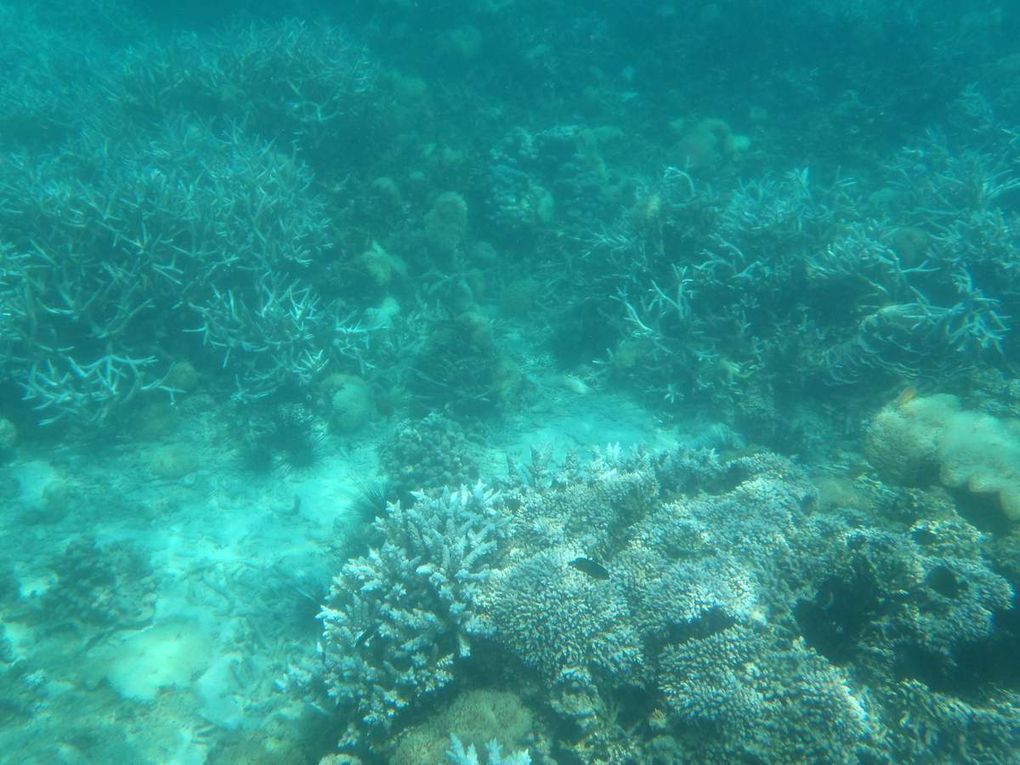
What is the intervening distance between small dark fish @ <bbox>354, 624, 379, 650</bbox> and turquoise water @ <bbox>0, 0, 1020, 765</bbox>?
0.22ft

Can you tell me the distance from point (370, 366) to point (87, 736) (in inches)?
157

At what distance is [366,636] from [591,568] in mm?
1470

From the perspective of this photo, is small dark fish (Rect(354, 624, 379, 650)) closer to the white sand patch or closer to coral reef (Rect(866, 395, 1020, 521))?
the white sand patch

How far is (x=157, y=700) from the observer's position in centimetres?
374

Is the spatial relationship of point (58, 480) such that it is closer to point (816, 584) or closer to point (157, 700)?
point (157, 700)

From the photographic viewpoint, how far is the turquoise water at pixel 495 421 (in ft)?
9.64

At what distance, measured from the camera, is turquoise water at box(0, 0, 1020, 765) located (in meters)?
2.94

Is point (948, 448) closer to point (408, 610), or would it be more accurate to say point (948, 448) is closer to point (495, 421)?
point (495, 421)

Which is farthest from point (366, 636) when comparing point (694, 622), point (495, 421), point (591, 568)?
point (495, 421)

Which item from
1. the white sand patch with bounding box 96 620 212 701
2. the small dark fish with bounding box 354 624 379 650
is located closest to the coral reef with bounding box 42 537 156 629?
the white sand patch with bounding box 96 620 212 701

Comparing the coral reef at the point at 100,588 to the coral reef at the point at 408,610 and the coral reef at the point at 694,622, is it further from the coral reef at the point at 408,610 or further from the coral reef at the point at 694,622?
the coral reef at the point at 694,622

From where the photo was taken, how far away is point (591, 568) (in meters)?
3.18

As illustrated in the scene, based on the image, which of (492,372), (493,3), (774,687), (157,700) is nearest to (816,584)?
(774,687)

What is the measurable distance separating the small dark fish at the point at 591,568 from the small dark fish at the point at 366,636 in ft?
4.29
